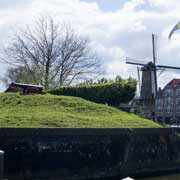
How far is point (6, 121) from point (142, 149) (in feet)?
16.9

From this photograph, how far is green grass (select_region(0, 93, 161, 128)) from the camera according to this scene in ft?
50.4

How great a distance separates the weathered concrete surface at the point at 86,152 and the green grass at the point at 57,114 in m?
1.12

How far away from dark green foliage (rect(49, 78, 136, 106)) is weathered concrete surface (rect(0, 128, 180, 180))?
7.23 meters

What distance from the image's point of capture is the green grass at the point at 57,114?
15.4 meters

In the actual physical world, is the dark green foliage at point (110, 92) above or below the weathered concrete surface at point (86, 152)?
above

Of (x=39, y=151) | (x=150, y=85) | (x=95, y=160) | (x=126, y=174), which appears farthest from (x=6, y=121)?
(x=150, y=85)

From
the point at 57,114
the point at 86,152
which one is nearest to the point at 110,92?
the point at 57,114

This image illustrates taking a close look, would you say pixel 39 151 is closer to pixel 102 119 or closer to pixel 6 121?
pixel 6 121

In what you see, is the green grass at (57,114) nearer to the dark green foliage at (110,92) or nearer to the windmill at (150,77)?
the dark green foliage at (110,92)

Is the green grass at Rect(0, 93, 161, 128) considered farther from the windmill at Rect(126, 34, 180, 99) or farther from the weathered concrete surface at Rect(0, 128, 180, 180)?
the windmill at Rect(126, 34, 180, 99)

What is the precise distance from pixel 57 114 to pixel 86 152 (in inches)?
135

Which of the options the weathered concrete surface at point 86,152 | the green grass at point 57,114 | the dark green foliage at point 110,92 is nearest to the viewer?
the weathered concrete surface at point 86,152

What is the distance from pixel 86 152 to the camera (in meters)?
14.3

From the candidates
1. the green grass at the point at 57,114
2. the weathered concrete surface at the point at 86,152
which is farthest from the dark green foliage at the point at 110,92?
the weathered concrete surface at the point at 86,152
